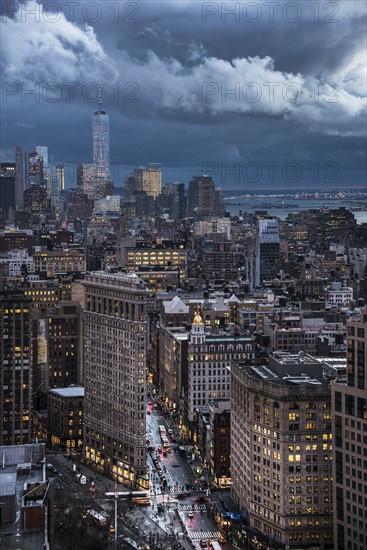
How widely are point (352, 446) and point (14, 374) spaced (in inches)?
1105

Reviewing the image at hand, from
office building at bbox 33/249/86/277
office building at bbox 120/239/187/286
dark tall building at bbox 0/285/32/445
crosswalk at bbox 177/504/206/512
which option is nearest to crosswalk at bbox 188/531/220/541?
crosswalk at bbox 177/504/206/512

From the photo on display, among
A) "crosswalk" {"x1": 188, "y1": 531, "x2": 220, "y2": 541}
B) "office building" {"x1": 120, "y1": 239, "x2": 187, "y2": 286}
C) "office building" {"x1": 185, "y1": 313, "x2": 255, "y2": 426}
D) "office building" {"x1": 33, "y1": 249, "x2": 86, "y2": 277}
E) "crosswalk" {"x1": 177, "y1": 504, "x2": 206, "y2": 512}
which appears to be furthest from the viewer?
"office building" {"x1": 120, "y1": 239, "x2": 187, "y2": 286}

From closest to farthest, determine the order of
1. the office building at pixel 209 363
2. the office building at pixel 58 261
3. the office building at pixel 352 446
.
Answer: the office building at pixel 352 446
the office building at pixel 209 363
the office building at pixel 58 261

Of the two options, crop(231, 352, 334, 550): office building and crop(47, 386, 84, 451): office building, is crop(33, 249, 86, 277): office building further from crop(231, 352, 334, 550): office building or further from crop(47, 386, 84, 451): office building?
crop(231, 352, 334, 550): office building

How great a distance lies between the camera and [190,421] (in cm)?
7644

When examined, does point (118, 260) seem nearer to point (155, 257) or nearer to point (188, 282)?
point (155, 257)

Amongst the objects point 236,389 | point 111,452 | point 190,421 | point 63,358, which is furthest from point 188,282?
point 236,389

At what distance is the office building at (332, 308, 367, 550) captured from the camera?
1927 inches

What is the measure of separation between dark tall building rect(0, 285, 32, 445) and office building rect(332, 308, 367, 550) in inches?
1042

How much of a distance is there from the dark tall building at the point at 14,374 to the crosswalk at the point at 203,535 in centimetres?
1825

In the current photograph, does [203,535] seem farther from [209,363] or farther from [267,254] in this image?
[267,254]

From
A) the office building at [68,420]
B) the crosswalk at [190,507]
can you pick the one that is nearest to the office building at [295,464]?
the crosswalk at [190,507]

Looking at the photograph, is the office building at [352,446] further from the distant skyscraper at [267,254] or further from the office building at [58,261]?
the office building at [58,261]

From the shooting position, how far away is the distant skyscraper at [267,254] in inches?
6393
